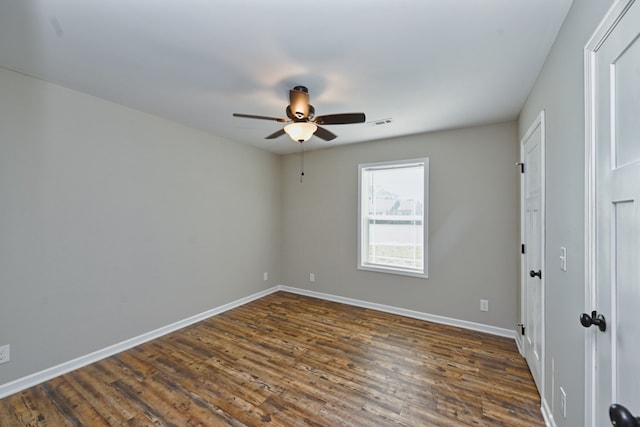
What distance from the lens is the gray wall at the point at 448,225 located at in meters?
3.06

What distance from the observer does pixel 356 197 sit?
4074 millimetres

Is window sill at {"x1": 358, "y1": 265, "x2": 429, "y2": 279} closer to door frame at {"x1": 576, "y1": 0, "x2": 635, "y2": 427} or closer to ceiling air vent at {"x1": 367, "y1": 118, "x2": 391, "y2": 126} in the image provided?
ceiling air vent at {"x1": 367, "y1": 118, "x2": 391, "y2": 126}

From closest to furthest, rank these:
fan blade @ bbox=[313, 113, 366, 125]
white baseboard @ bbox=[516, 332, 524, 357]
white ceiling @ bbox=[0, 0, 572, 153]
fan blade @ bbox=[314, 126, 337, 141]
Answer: white ceiling @ bbox=[0, 0, 572, 153]
fan blade @ bbox=[313, 113, 366, 125]
fan blade @ bbox=[314, 126, 337, 141]
white baseboard @ bbox=[516, 332, 524, 357]

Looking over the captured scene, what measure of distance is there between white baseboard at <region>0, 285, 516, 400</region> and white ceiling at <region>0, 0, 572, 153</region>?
247 centimetres

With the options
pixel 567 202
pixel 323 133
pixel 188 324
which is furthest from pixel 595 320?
pixel 188 324

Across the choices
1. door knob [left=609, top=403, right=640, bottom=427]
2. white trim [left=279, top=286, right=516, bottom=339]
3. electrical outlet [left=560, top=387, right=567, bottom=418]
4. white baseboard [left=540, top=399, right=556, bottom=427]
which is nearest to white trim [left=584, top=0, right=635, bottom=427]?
electrical outlet [left=560, top=387, right=567, bottom=418]

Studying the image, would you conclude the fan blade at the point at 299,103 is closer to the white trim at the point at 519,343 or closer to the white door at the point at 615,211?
the white door at the point at 615,211

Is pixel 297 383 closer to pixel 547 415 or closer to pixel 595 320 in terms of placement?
pixel 547 415

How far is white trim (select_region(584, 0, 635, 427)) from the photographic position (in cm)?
111

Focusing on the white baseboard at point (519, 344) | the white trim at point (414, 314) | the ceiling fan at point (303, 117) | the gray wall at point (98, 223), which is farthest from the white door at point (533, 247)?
the gray wall at point (98, 223)

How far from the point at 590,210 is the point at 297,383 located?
2.24 meters

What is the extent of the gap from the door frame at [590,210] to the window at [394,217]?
2.36 m

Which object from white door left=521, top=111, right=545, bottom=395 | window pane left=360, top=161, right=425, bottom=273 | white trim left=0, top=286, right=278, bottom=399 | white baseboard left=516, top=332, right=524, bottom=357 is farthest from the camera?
window pane left=360, top=161, right=425, bottom=273

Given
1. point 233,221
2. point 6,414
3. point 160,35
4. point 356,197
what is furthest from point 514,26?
point 6,414
